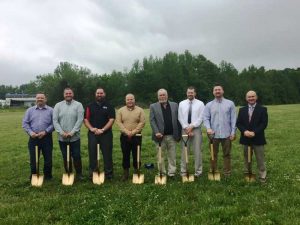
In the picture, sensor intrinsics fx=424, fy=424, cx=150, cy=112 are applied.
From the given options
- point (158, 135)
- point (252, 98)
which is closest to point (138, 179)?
point (158, 135)

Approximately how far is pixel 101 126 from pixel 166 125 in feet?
6.50

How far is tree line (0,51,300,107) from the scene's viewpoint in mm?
115625

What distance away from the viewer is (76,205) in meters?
9.72

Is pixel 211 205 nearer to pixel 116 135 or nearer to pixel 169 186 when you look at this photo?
pixel 169 186

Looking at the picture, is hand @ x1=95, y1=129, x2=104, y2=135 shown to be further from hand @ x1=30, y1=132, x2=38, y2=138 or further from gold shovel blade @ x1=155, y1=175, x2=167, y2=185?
gold shovel blade @ x1=155, y1=175, x2=167, y2=185

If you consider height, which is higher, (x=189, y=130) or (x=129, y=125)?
(x=129, y=125)

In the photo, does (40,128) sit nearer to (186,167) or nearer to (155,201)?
(186,167)

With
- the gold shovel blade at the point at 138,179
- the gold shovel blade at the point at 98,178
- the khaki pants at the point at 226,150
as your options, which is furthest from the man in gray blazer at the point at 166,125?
the gold shovel blade at the point at 98,178

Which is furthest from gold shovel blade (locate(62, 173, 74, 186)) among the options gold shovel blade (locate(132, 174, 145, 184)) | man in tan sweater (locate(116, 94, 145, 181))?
gold shovel blade (locate(132, 174, 145, 184))

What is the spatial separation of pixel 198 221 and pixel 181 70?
117012 millimetres

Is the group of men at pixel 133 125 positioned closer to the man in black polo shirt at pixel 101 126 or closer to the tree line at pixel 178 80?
the man in black polo shirt at pixel 101 126

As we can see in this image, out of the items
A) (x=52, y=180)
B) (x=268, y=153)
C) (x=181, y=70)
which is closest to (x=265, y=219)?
(x=52, y=180)

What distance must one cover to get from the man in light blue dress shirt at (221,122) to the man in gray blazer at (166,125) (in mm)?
940

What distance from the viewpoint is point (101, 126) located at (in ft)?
42.4
